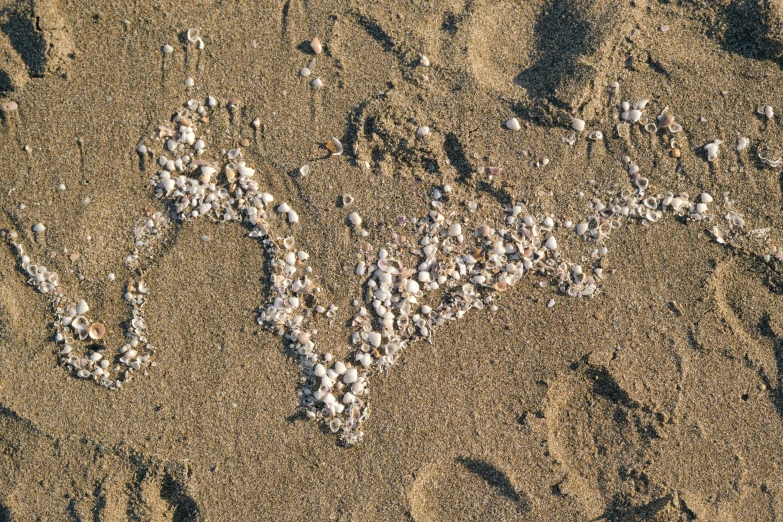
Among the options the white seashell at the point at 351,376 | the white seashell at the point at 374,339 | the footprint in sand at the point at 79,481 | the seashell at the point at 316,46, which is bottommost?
the footprint in sand at the point at 79,481

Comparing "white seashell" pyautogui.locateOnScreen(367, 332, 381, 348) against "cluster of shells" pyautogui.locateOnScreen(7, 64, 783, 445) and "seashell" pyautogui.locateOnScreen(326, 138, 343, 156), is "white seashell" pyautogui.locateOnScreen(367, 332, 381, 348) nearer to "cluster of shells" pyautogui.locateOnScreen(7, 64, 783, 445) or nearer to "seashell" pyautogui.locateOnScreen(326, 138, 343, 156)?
"cluster of shells" pyautogui.locateOnScreen(7, 64, 783, 445)

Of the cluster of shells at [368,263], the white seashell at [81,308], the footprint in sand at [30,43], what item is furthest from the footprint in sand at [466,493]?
the footprint in sand at [30,43]

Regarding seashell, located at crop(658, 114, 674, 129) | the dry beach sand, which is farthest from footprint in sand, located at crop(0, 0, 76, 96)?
seashell, located at crop(658, 114, 674, 129)

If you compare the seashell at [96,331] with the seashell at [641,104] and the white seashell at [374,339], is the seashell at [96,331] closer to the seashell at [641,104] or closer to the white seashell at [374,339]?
the white seashell at [374,339]

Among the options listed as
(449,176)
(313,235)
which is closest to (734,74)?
(449,176)

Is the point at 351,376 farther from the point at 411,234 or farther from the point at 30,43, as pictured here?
the point at 30,43

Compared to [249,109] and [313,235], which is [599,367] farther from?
[249,109]
